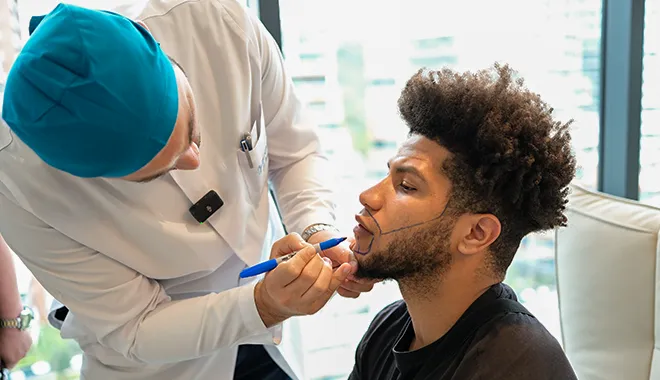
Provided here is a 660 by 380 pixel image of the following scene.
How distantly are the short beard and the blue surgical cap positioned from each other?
1.56 feet

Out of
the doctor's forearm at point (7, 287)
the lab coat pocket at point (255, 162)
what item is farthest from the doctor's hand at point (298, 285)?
the doctor's forearm at point (7, 287)

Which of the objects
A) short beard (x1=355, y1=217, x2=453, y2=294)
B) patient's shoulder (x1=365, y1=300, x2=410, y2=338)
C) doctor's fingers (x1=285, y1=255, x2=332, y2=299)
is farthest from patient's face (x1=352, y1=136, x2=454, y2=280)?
patient's shoulder (x1=365, y1=300, x2=410, y2=338)

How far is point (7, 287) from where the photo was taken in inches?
59.0

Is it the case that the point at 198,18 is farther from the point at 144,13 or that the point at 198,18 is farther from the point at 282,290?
the point at 282,290

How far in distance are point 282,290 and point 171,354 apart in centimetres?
30

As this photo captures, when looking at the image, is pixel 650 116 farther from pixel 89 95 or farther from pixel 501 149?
pixel 89 95

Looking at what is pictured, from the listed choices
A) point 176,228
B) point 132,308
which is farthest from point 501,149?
point 132,308

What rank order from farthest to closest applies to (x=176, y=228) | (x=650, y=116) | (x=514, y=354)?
(x=650, y=116) < (x=176, y=228) < (x=514, y=354)

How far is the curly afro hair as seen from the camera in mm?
1084

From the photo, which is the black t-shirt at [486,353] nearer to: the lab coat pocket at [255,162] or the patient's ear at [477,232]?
the patient's ear at [477,232]

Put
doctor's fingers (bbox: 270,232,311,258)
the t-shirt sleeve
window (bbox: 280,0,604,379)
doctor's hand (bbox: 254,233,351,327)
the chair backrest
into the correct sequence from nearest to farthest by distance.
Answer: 1. the t-shirt sleeve
2. doctor's hand (bbox: 254,233,351,327)
3. doctor's fingers (bbox: 270,232,311,258)
4. the chair backrest
5. window (bbox: 280,0,604,379)

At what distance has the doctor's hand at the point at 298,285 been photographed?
1119 mm

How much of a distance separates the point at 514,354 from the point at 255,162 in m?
0.68

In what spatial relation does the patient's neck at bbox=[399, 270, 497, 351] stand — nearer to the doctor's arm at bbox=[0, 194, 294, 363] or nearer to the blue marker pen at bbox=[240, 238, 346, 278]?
the blue marker pen at bbox=[240, 238, 346, 278]
